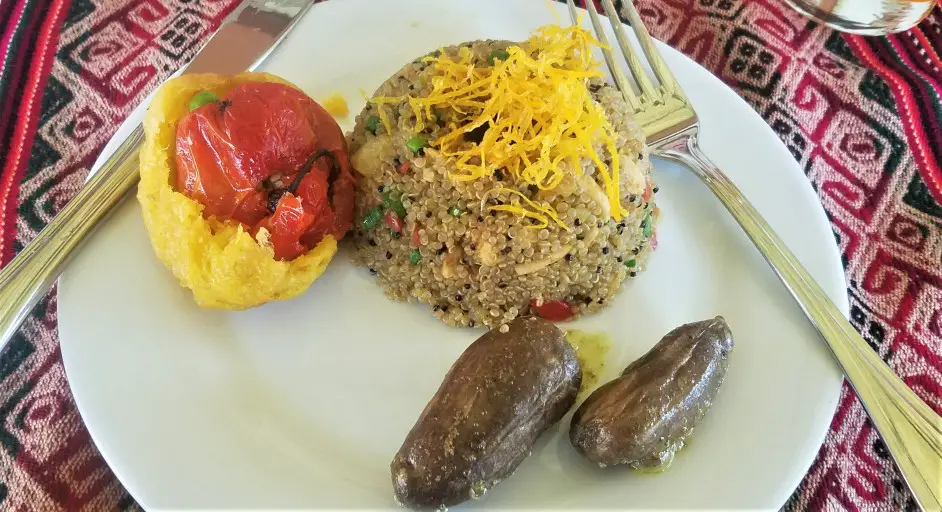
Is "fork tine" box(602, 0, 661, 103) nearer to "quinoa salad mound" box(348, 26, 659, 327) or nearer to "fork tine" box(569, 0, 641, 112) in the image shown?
→ "fork tine" box(569, 0, 641, 112)

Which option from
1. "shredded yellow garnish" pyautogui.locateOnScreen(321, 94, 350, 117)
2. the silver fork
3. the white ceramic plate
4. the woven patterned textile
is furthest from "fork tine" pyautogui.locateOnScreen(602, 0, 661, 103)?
"shredded yellow garnish" pyautogui.locateOnScreen(321, 94, 350, 117)

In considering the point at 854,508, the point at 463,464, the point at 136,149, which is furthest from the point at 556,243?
the point at 136,149

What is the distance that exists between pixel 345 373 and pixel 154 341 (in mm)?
418

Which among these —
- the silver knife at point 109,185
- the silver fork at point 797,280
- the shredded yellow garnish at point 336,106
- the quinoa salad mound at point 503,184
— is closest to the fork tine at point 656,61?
the silver fork at point 797,280

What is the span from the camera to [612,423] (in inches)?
49.9

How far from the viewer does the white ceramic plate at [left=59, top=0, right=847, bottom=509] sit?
1328 millimetres

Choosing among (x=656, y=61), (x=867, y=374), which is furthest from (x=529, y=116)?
(x=867, y=374)

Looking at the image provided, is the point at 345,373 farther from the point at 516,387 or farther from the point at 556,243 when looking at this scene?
the point at 556,243

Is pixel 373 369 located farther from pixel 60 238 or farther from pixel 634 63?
pixel 634 63

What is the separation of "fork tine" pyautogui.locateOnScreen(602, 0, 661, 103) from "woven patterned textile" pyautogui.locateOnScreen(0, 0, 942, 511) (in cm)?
49

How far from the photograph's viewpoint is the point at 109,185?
158cm

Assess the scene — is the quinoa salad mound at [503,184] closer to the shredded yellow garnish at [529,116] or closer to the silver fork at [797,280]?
the shredded yellow garnish at [529,116]

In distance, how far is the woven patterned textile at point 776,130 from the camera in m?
1.49

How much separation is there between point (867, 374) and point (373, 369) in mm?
1066
